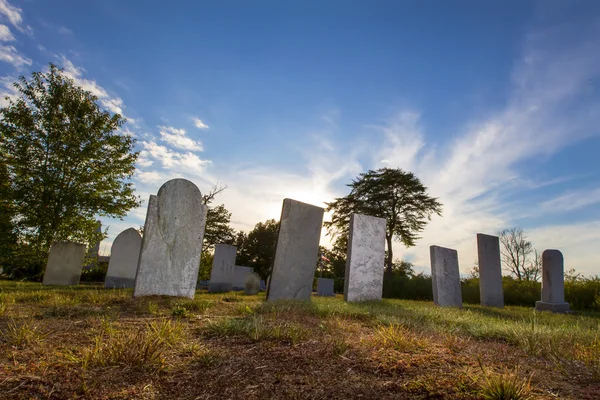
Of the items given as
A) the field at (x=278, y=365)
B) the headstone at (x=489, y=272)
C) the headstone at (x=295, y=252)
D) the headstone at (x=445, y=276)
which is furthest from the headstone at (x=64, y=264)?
the headstone at (x=489, y=272)

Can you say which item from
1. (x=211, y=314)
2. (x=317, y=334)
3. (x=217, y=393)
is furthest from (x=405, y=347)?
(x=211, y=314)

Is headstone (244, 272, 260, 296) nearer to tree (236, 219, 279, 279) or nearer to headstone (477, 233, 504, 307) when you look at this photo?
headstone (477, 233, 504, 307)

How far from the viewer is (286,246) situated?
8.97m

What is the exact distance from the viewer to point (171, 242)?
24.2ft

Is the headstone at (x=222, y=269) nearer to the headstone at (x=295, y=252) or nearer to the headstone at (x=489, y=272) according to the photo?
the headstone at (x=295, y=252)

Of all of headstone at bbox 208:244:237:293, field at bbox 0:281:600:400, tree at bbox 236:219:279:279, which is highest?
tree at bbox 236:219:279:279

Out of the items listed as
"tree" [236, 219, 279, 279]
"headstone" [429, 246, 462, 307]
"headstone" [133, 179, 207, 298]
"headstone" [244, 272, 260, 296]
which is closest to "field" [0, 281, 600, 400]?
"headstone" [133, 179, 207, 298]

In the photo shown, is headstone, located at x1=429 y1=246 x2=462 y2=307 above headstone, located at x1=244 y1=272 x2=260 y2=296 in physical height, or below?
above

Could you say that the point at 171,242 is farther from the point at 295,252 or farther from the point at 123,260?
the point at 123,260

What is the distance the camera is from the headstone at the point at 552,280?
12.6 meters

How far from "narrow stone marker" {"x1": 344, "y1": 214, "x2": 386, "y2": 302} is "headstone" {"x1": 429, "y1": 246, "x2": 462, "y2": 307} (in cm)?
217

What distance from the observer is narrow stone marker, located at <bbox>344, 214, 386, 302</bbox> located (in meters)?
9.98

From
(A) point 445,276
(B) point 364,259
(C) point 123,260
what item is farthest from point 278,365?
(C) point 123,260

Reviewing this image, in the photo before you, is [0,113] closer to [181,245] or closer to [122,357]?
[181,245]
